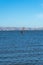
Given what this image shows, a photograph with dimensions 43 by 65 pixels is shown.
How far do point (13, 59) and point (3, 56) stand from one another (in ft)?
1.66

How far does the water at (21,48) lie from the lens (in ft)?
61.2

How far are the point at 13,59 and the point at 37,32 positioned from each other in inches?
69.1

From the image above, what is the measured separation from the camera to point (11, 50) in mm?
18688

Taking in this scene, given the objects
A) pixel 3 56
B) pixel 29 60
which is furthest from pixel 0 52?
pixel 29 60

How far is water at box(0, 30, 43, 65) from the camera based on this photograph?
18.6 metres

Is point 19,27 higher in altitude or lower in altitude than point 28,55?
higher

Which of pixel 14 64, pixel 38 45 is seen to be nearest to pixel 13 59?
pixel 14 64

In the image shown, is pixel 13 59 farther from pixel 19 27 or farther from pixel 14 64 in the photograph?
pixel 19 27

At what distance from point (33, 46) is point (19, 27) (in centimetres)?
116

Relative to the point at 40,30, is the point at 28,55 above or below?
below

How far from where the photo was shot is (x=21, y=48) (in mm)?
18734

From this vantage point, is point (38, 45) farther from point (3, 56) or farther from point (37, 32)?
point (3, 56)

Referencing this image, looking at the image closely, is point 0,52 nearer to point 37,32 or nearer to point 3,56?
point 3,56

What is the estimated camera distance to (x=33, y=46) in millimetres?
18797
